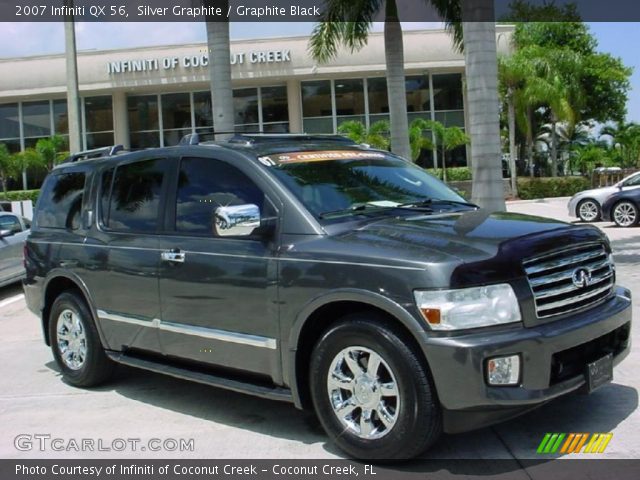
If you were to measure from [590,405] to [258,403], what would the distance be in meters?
2.42

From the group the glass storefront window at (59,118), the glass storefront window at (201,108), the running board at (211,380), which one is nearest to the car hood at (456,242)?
the running board at (211,380)

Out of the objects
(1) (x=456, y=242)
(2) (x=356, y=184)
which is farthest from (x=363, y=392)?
(2) (x=356, y=184)

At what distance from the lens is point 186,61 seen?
3222 centimetres

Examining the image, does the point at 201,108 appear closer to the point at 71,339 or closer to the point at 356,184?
the point at 71,339

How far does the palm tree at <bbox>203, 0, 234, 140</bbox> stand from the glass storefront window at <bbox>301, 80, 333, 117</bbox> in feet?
71.3

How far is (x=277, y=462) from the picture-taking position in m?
4.30

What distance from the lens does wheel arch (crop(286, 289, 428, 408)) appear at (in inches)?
151

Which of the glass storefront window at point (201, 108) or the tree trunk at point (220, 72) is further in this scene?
the glass storefront window at point (201, 108)

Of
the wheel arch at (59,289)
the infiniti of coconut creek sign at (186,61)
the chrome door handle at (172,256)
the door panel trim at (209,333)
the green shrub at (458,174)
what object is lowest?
the door panel trim at (209,333)

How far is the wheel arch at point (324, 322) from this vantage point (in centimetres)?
383

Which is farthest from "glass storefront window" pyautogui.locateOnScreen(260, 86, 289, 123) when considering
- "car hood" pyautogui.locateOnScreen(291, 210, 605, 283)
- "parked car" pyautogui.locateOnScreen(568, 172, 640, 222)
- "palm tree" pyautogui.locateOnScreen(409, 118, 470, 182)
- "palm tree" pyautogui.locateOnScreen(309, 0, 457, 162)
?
"car hood" pyautogui.locateOnScreen(291, 210, 605, 283)

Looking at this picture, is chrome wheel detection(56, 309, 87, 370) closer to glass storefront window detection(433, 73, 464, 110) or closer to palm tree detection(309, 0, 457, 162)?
palm tree detection(309, 0, 457, 162)

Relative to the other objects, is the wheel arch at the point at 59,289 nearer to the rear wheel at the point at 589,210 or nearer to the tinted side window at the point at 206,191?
the tinted side window at the point at 206,191

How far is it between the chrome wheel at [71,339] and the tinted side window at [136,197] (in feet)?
3.15
